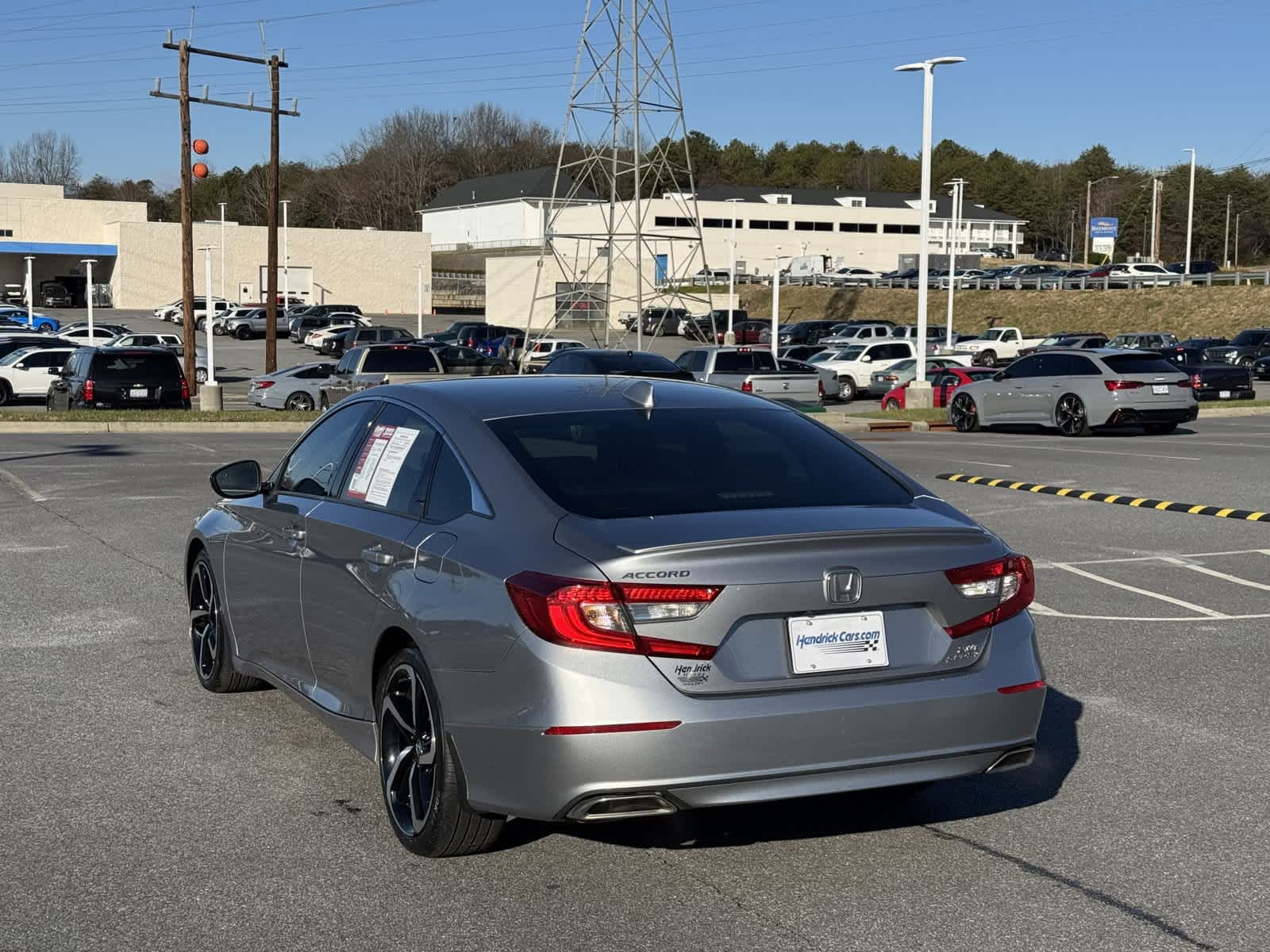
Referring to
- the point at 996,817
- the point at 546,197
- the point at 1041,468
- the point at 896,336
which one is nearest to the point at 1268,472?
the point at 1041,468

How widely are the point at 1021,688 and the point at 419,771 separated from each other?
2.00 meters

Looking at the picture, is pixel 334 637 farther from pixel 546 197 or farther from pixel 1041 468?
pixel 546 197

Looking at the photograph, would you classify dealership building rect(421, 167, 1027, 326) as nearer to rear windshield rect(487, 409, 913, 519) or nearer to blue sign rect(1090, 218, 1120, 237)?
blue sign rect(1090, 218, 1120, 237)

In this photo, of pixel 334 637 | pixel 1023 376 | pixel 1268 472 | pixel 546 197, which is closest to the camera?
pixel 334 637

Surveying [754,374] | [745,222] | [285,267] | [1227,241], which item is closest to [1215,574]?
[754,374]

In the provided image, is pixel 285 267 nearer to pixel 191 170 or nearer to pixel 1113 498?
pixel 191 170

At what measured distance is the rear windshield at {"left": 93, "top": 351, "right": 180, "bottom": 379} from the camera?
32438 millimetres

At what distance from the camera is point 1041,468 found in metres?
19.9

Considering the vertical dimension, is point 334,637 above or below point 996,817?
above

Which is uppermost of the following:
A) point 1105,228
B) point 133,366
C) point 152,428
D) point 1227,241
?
point 1227,241

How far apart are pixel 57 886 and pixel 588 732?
1787mm

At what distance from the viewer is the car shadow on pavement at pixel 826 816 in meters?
5.28

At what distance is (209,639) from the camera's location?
7539mm

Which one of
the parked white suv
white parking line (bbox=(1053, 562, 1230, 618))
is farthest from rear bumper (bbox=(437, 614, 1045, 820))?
the parked white suv
